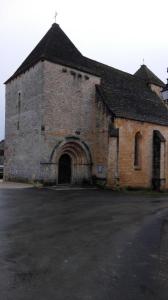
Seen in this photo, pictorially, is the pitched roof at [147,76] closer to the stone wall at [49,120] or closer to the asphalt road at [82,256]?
the stone wall at [49,120]

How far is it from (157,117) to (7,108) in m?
13.8

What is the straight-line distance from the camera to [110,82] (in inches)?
1031

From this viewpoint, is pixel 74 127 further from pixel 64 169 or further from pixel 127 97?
pixel 127 97

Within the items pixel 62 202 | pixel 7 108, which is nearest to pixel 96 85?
pixel 7 108

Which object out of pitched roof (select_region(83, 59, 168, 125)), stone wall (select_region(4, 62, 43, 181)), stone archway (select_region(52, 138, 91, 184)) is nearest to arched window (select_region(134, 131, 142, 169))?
pitched roof (select_region(83, 59, 168, 125))

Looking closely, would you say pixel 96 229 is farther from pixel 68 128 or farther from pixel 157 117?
pixel 157 117

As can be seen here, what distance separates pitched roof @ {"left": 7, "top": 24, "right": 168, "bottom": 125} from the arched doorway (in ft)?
17.5

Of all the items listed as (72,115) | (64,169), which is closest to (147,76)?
(72,115)

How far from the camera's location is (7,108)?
25.9m

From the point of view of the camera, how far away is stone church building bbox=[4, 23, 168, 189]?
68.6ft

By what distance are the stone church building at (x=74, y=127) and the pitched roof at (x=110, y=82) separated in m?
0.11

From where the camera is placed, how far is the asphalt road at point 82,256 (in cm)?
423

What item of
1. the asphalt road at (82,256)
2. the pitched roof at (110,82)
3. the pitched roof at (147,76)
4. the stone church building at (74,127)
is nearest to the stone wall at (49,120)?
the stone church building at (74,127)

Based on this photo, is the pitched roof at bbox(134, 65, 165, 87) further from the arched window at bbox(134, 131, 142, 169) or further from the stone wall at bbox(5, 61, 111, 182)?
the arched window at bbox(134, 131, 142, 169)
